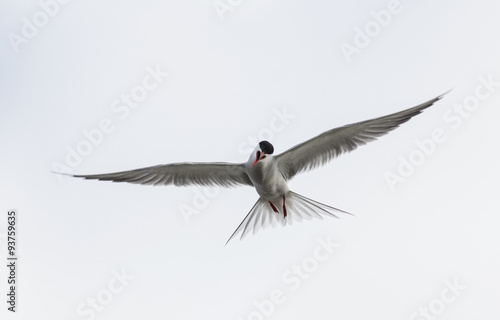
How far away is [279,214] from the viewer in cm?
1107

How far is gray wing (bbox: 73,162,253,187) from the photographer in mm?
10977

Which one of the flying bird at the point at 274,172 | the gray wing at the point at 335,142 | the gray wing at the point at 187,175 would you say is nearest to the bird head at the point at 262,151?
the flying bird at the point at 274,172

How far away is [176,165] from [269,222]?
4.55 feet

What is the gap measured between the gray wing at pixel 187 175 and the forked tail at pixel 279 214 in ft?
1.22

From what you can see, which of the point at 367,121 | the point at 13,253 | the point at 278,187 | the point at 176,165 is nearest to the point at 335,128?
the point at 367,121

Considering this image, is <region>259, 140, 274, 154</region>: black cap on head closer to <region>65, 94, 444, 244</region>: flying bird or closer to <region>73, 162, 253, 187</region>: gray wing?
<region>65, 94, 444, 244</region>: flying bird

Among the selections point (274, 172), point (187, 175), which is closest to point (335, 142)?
point (274, 172)

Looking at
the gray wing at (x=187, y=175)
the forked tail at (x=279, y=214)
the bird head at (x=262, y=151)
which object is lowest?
the forked tail at (x=279, y=214)

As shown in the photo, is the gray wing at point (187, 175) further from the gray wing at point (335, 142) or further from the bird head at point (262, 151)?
the gray wing at point (335, 142)

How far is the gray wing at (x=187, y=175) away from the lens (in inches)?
432

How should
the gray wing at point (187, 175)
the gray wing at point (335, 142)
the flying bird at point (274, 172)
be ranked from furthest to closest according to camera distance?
the gray wing at point (187, 175) < the flying bird at point (274, 172) < the gray wing at point (335, 142)

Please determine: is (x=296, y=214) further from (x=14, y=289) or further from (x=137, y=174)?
(x=14, y=289)

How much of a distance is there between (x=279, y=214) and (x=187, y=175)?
4.26 feet

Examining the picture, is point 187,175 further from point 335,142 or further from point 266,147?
point 335,142
